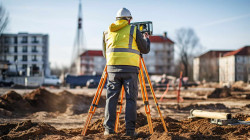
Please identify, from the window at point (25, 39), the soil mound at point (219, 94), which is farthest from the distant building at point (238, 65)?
the soil mound at point (219, 94)

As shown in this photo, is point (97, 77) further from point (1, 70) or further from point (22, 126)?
point (22, 126)

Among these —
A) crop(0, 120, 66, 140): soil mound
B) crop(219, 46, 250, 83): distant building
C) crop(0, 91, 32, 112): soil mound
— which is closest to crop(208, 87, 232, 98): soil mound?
crop(0, 91, 32, 112): soil mound

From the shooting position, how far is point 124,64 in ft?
16.7

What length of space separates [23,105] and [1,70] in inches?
1882

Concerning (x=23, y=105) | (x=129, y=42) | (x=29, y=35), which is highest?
(x=29, y=35)

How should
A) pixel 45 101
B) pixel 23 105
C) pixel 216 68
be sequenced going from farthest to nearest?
pixel 216 68, pixel 45 101, pixel 23 105

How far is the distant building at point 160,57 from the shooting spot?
88.6 metres

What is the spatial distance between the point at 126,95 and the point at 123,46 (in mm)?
892

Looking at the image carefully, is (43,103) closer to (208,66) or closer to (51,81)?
(51,81)

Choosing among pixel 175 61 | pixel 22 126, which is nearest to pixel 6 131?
pixel 22 126

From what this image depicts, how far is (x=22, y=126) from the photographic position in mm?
5516

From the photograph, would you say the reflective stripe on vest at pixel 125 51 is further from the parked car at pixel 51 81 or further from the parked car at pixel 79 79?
the parked car at pixel 51 81

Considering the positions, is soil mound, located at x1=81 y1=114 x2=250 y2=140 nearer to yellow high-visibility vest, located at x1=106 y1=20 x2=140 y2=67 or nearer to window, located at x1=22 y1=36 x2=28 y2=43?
yellow high-visibility vest, located at x1=106 y1=20 x2=140 y2=67

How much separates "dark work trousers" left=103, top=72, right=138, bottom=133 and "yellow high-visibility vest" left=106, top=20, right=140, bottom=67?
0.23 metres
